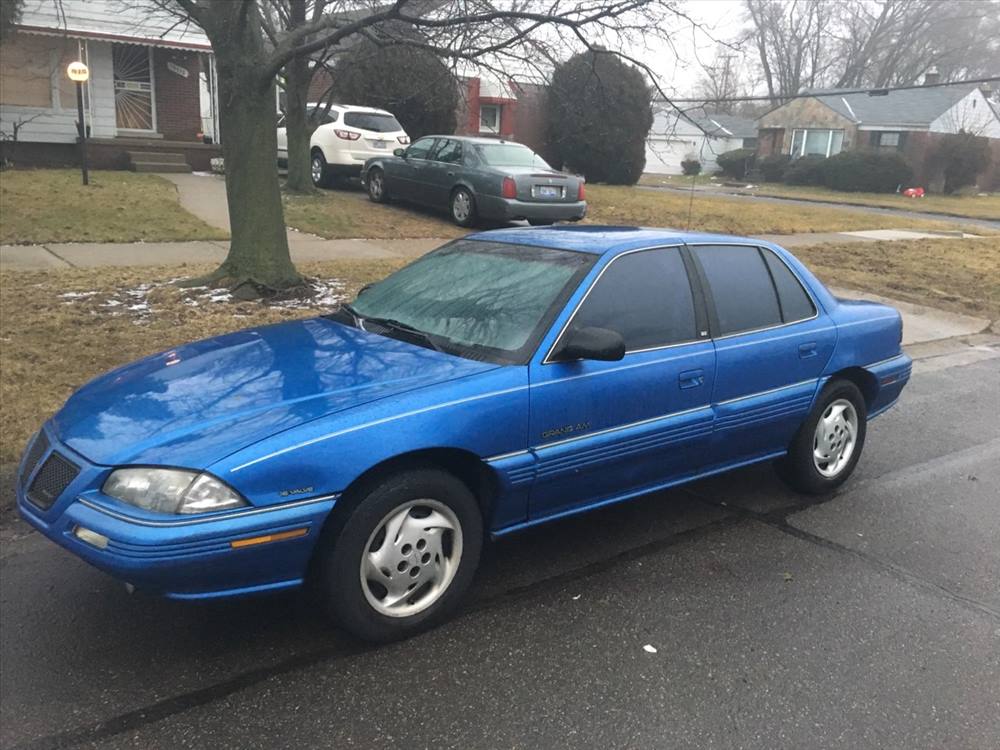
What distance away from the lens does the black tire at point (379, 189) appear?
16.4 metres

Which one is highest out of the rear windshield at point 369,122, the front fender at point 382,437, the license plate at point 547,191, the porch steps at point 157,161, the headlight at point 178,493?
the rear windshield at point 369,122

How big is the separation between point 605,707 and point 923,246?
16.2 meters

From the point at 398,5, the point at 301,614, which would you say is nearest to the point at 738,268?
the point at 301,614

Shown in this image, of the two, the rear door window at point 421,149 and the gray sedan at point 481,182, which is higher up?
the rear door window at point 421,149

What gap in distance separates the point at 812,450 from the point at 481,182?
10.2 meters

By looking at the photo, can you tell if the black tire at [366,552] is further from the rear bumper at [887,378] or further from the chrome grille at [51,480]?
the rear bumper at [887,378]

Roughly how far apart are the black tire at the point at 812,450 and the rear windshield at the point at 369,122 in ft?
47.3

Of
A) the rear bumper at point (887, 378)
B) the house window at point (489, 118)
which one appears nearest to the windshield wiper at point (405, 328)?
the rear bumper at point (887, 378)

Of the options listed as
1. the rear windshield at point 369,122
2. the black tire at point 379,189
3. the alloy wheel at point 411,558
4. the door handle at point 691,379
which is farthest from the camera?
the rear windshield at point 369,122

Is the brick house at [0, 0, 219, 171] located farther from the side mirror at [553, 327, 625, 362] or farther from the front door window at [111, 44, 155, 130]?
the side mirror at [553, 327, 625, 362]

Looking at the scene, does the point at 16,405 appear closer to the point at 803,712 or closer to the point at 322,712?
the point at 322,712

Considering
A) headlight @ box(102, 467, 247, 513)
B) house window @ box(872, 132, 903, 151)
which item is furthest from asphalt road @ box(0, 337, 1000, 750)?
house window @ box(872, 132, 903, 151)

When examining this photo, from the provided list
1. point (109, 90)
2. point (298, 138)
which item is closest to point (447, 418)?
point (298, 138)

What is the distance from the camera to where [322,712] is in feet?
9.30
